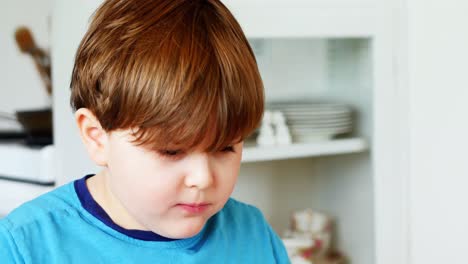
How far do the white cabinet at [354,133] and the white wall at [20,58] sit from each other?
2.01ft

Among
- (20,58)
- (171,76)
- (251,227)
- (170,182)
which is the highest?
(20,58)

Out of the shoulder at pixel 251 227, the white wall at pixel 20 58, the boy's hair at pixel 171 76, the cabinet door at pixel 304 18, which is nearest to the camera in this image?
the boy's hair at pixel 171 76

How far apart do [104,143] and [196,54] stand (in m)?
0.17

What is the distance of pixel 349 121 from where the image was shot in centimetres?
155

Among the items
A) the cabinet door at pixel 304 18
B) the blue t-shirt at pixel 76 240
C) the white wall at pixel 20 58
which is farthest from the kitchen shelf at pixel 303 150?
the white wall at pixel 20 58

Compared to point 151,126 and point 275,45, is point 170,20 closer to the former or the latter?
point 151,126

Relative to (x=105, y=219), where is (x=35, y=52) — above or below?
above

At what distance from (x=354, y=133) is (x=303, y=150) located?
0.20 m

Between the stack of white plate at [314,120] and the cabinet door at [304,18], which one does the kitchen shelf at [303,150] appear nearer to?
the stack of white plate at [314,120]

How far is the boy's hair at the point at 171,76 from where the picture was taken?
0.71m

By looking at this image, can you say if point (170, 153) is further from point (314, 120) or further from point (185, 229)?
point (314, 120)

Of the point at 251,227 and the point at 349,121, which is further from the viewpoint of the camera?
the point at 349,121

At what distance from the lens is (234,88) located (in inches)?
28.7

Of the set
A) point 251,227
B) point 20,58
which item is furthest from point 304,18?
point 20,58
